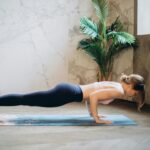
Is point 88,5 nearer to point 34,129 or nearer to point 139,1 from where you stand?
point 139,1

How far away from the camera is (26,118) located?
3717 mm

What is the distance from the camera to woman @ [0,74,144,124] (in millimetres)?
3420

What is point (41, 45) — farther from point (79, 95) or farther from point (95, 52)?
point (79, 95)

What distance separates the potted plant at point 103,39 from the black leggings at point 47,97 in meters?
1.79

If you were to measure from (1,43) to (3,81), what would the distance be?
0.61 metres

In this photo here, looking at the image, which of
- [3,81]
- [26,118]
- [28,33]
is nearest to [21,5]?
[28,33]

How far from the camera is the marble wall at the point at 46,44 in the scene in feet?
17.1

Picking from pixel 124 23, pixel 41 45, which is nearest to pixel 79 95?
pixel 41 45

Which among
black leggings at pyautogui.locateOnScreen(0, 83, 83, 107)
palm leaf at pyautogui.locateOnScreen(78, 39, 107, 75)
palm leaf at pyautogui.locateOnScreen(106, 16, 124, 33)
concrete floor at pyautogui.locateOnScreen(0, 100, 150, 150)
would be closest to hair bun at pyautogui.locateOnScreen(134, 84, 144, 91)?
concrete floor at pyautogui.locateOnScreen(0, 100, 150, 150)

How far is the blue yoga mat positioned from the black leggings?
0.69 feet

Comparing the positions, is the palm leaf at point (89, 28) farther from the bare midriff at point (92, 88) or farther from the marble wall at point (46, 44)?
the bare midriff at point (92, 88)

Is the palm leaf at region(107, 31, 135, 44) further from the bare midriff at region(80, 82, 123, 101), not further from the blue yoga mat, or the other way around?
the bare midriff at region(80, 82, 123, 101)

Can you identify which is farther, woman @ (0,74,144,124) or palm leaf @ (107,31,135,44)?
palm leaf @ (107,31,135,44)

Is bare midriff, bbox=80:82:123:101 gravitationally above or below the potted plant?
below
